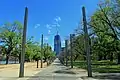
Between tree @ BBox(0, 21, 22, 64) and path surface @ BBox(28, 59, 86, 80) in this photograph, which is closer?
path surface @ BBox(28, 59, 86, 80)

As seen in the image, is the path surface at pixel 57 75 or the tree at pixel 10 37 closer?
the path surface at pixel 57 75

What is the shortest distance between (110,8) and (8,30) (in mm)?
48861

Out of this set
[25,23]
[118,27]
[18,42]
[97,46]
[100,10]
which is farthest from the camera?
[18,42]

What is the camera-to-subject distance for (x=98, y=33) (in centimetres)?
4506

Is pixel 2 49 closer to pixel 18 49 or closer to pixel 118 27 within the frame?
pixel 18 49

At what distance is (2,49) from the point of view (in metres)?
84.1

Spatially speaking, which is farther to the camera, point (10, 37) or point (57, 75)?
point (10, 37)

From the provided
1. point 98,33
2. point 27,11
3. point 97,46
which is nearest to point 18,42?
point 97,46

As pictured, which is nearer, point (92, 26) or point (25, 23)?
point (25, 23)

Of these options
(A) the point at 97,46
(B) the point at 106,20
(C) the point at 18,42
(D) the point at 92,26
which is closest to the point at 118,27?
(B) the point at 106,20

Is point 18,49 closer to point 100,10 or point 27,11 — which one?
point 100,10

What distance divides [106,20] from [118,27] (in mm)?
2473

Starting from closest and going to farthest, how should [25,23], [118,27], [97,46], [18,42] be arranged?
1. [25,23]
2. [118,27]
3. [97,46]
4. [18,42]

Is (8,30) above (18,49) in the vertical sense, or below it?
above
